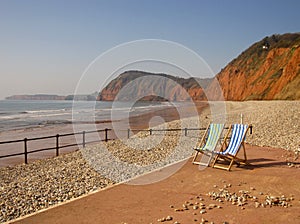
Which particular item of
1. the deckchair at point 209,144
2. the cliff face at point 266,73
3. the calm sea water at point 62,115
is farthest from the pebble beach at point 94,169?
the cliff face at point 266,73

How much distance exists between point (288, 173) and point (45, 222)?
436 cm

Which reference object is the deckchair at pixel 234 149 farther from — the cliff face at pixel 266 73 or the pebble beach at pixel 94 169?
the cliff face at pixel 266 73

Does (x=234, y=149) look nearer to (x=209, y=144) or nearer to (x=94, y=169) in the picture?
(x=209, y=144)

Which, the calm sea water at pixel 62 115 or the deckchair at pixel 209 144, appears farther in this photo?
the calm sea water at pixel 62 115

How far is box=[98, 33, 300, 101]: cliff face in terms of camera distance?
8.47m

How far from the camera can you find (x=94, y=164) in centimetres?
789

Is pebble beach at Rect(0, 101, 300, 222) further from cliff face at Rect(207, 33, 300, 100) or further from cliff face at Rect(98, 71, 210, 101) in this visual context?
cliff face at Rect(207, 33, 300, 100)

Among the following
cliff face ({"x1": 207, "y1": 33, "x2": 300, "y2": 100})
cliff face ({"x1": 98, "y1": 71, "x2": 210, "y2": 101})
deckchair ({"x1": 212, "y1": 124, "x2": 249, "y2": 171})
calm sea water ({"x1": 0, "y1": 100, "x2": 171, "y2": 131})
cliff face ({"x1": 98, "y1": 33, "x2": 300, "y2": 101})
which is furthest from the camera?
cliff face ({"x1": 207, "y1": 33, "x2": 300, "y2": 100})

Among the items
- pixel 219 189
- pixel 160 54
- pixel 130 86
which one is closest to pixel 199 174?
pixel 219 189

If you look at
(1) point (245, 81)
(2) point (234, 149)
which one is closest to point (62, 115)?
(2) point (234, 149)

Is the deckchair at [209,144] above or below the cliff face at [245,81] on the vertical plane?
below

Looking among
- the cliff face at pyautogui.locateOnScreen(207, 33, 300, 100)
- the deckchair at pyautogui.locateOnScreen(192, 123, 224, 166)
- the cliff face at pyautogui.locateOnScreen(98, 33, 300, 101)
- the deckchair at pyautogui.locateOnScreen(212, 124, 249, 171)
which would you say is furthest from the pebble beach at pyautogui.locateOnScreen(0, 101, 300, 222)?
the cliff face at pyautogui.locateOnScreen(207, 33, 300, 100)

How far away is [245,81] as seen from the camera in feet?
228

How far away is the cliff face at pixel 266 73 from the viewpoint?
42.1 m
